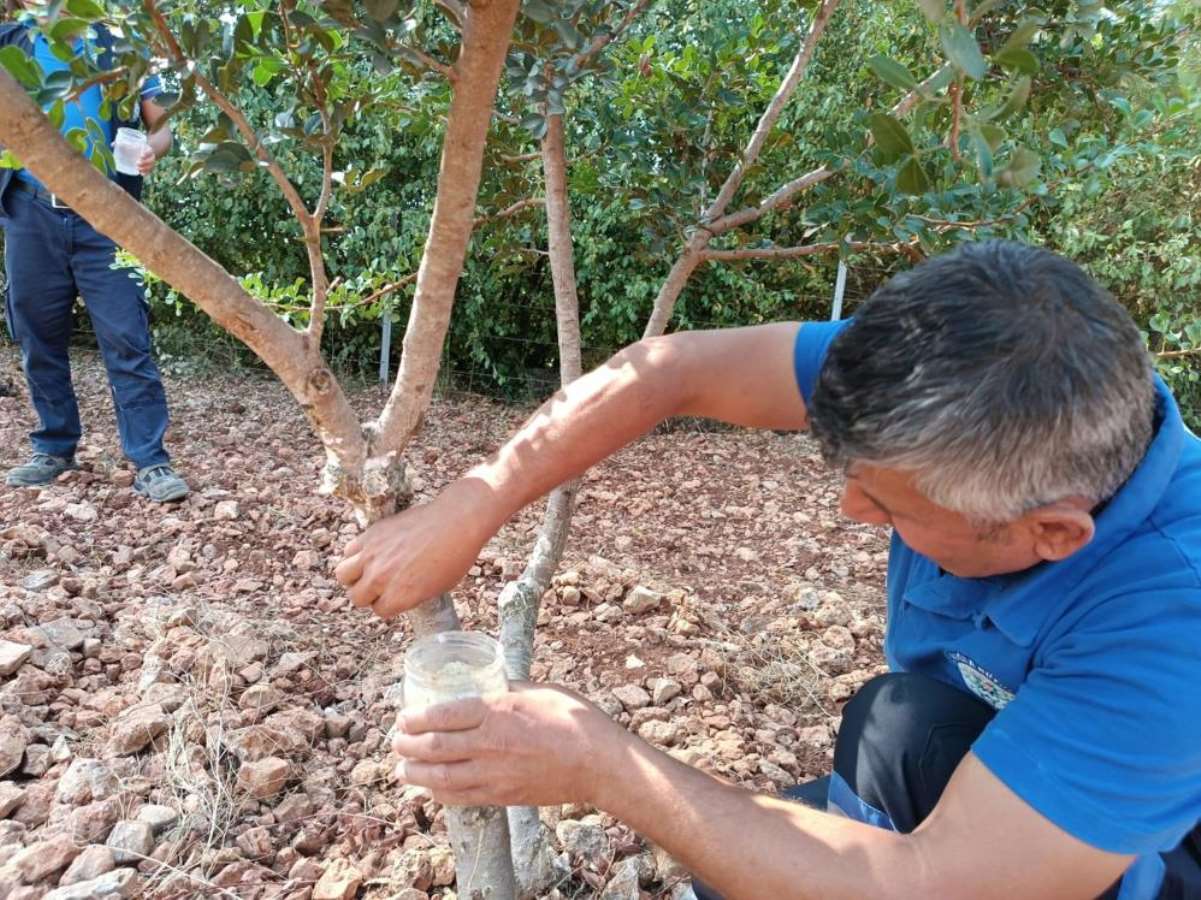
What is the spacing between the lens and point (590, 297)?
527 centimetres

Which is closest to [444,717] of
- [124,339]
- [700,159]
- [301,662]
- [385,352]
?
[301,662]

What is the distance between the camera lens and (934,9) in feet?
2.26

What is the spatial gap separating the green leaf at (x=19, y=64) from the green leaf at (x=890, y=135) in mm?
950

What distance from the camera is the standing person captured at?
3.03 m

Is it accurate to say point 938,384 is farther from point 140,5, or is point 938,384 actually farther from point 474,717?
point 140,5

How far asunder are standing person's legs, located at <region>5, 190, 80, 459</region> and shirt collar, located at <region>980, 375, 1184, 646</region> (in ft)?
10.7

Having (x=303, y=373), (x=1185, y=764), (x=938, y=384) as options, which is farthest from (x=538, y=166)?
(x=1185, y=764)

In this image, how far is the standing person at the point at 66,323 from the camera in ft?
9.95

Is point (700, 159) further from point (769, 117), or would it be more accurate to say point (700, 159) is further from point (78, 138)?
point (78, 138)

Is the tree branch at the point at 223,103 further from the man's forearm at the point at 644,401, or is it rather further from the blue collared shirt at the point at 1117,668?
the blue collared shirt at the point at 1117,668

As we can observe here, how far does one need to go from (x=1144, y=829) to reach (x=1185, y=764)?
0.08 metres

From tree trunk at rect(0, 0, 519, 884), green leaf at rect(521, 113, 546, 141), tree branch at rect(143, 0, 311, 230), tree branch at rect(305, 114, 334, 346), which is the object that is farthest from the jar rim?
green leaf at rect(521, 113, 546, 141)

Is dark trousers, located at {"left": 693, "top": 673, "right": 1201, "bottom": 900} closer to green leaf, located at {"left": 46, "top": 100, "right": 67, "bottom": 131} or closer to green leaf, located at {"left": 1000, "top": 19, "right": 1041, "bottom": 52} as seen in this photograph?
green leaf, located at {"left": 1000, "top": 19, "right": 1041, "bottom": 52}

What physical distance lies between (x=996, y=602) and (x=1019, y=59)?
69 cm
